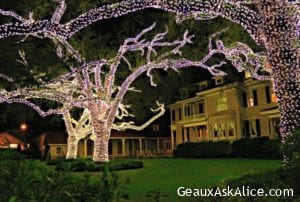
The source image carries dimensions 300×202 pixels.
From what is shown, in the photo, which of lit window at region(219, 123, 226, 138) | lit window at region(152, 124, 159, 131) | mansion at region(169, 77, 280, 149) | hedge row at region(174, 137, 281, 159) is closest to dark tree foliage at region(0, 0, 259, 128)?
hedge row at region(174, 137, 281, 159)

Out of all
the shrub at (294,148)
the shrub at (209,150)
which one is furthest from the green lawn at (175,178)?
the shrub at (209,150)

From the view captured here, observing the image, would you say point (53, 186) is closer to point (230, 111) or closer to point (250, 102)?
point (250, 102)

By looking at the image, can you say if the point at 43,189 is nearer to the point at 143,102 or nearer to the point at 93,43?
the point at 93,43

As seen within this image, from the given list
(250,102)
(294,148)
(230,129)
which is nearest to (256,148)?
(250,102)

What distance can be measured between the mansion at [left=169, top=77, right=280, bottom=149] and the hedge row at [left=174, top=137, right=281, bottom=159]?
139 inches

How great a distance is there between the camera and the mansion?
1395 inches

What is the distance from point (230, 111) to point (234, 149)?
7.25 m

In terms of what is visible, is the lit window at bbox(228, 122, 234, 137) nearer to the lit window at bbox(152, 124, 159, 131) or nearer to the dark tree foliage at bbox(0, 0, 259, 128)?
the dark tree foliage at bbox(0, 0, 259, 128)

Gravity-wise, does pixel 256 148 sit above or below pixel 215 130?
below

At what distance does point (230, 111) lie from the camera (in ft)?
127

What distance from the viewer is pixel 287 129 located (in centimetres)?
901

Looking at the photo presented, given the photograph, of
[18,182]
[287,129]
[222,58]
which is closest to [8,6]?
[287,129]

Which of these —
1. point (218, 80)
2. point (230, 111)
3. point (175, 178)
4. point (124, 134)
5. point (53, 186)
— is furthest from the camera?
point (124, 134)

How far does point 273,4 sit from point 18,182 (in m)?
7.96
